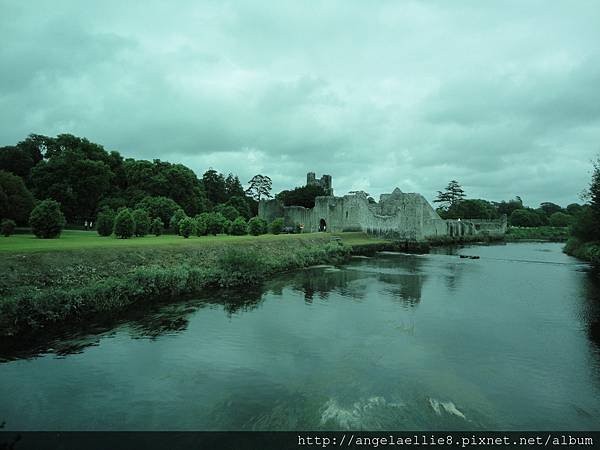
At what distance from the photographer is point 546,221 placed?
102125mm

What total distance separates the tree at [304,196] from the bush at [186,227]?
3895 centimetres

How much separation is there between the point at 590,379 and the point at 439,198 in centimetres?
8786

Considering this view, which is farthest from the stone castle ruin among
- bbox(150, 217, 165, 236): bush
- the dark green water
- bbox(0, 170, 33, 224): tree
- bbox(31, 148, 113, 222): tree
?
bbox(0, 170, 33, 224): tree

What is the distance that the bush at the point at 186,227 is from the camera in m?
23.8

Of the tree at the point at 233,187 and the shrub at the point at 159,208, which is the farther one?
the tree at the point at 233,187

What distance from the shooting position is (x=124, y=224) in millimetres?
19875

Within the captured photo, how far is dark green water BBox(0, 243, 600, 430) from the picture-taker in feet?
22.1

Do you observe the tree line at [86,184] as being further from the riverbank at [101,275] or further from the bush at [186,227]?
the riverbank at [101,275]

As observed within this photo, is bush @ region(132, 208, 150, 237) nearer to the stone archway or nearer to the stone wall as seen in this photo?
the stone wall

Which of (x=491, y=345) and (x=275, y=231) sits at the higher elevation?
(x=275, y=231)

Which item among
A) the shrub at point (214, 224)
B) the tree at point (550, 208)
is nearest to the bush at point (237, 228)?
the shrub at point (214, 224)

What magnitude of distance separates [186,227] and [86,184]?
15520 mm

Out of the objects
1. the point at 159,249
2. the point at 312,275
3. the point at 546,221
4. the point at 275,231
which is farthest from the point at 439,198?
the point at 159,249
